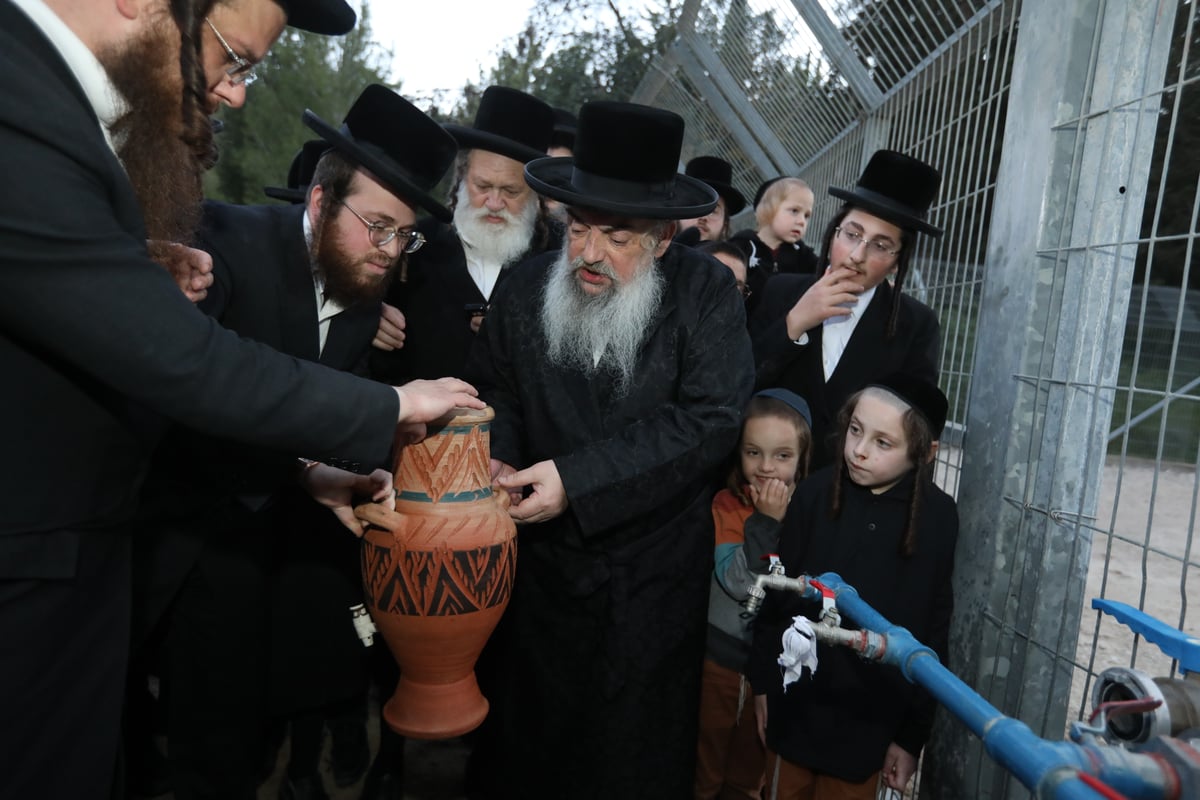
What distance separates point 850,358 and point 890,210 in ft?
1.91

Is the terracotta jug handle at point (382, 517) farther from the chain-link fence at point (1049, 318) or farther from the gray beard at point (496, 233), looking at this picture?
the gray beard at point (496, 233)

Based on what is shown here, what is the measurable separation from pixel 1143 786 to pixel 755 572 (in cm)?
208

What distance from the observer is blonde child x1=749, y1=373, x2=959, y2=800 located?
103 inches

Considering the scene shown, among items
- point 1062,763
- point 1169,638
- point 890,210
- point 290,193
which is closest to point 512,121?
point 290,193

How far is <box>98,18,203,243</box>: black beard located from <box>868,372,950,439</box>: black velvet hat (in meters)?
2.15

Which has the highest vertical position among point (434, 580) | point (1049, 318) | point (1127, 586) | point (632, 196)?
point (632, 196)

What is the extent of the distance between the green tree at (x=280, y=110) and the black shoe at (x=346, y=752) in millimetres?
18326

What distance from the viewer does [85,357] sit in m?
1.36

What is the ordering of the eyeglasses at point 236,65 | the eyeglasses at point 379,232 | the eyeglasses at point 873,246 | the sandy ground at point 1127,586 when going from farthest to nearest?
Answer: the eyeglasses at point 873,246
the eyeglasses at point 379,232
the sandy ground at point 1127,586
the eyeglasses at point 236,65

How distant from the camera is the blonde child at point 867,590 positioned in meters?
2.62

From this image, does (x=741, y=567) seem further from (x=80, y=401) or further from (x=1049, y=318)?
(x=80, y=401)

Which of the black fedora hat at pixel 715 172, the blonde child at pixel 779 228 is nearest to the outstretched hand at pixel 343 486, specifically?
the blonde child at pixel 779 228

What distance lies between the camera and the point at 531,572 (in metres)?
2.83

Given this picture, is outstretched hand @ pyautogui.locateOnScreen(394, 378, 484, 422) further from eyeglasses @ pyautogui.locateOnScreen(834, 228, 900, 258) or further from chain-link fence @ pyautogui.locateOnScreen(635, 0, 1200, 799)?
eyeglasses @ pyautogui.locateOnScreen(834, 228, 900, 258)
